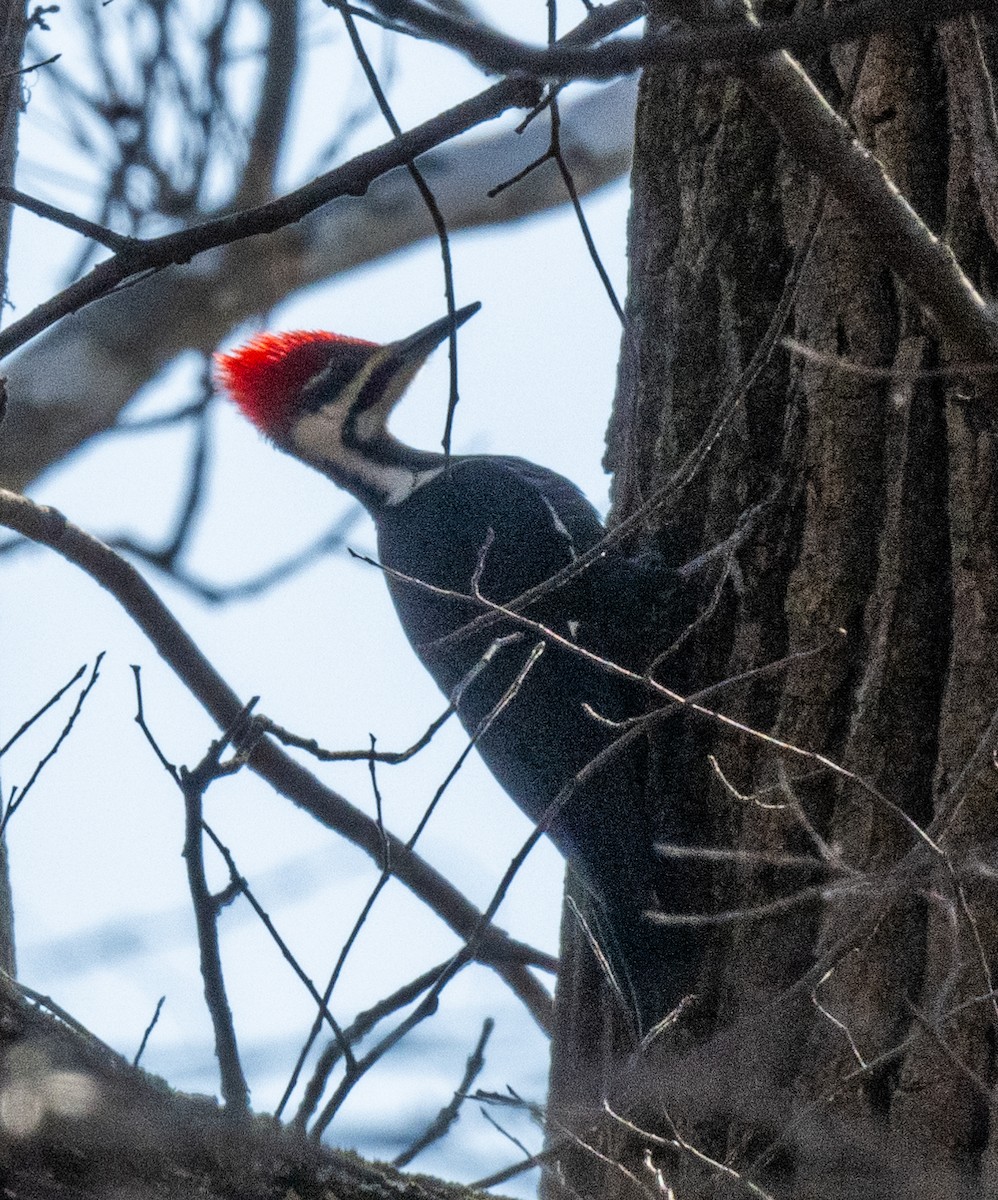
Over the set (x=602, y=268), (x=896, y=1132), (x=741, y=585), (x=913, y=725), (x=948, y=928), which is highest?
(x=602, y=268)

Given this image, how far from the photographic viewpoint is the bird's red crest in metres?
3.94

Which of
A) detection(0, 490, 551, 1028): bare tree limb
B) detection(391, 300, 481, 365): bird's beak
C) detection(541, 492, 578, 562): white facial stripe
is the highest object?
detection(391, 300, 481, 365): bird's beak

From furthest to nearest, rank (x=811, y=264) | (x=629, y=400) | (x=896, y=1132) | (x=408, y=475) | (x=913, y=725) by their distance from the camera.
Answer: (x=408, y=475)
(x=629, y=400)
(x=811, y=264)
(x=913, y=725)
(x=896, y=1132)

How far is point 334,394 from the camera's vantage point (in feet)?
12.9

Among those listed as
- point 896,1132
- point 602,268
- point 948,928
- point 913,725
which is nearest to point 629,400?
point 602,268

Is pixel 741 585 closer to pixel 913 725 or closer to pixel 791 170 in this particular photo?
pixel 913 725

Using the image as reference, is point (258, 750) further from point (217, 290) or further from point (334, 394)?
point (217, 290)

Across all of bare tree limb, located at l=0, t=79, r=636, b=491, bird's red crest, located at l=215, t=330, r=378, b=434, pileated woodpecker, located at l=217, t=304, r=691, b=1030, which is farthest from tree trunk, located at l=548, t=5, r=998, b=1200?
bare tree limb, located at l=0, t=79, r=636, b=491

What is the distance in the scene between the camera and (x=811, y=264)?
8.01ft

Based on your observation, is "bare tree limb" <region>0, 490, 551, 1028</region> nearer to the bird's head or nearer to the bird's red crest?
the bird's head

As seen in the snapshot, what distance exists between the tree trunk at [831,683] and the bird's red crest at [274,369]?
1357 millimetres

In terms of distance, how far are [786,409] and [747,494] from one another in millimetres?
147

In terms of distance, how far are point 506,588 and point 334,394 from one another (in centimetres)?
96

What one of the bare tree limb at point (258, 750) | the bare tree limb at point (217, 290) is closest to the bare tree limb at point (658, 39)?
the bare tree limb at point (258, 750)
